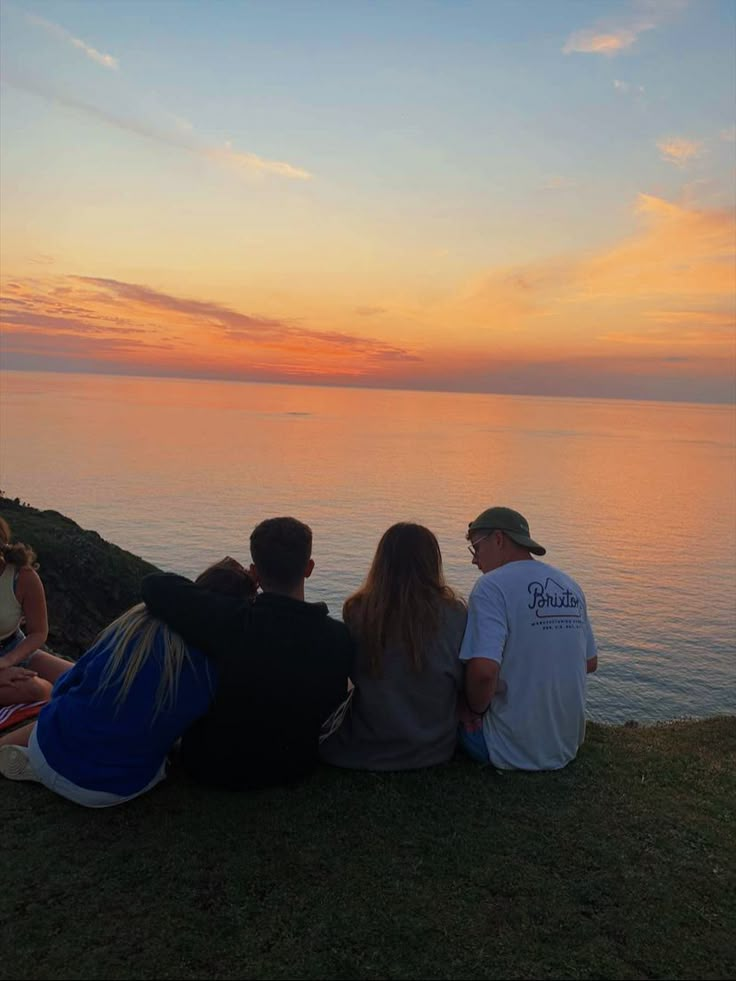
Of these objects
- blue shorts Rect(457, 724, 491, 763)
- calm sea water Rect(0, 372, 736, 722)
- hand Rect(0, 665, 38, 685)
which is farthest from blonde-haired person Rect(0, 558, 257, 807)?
calm sea water Rect(0, 372, 736, 722)

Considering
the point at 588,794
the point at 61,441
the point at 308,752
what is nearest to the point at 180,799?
the point at 308,752

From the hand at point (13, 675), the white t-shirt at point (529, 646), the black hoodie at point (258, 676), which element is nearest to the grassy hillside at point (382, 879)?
the black hoodie at point (258, 676)

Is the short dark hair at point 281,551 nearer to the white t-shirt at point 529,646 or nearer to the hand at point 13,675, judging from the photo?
the white t-shirt at point 529,646

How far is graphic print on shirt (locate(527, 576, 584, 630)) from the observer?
18.6 ft

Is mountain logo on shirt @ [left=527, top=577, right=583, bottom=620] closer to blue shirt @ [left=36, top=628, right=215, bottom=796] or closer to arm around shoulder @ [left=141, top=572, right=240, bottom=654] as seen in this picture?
arm around shoulder @ [left=141, top=572, right=240, bottom=654]

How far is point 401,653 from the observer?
18.4ft

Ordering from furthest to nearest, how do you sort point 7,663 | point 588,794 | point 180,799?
point 7,663 → point 588,794 → point 180,799

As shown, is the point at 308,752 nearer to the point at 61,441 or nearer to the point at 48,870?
the point at 48,870

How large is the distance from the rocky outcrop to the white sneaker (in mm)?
9811

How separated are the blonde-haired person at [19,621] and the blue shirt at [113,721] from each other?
1.49 m

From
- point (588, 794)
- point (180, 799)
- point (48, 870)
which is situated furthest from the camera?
point (588, 794)

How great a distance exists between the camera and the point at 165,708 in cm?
494

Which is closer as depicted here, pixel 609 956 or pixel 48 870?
pixel 609 956

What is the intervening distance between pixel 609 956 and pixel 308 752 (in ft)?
8.44
